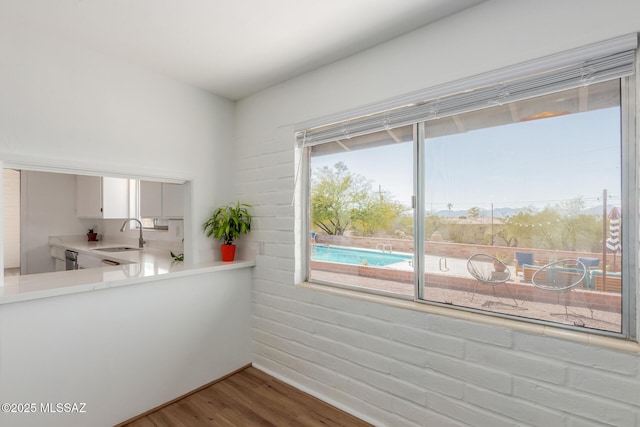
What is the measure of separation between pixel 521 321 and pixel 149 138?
8.58 ft

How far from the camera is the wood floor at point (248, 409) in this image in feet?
6.13

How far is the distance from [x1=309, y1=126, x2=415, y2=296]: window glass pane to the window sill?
0.09 metres

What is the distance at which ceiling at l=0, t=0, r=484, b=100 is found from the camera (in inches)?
59.1

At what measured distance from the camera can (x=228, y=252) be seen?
252 centimetres

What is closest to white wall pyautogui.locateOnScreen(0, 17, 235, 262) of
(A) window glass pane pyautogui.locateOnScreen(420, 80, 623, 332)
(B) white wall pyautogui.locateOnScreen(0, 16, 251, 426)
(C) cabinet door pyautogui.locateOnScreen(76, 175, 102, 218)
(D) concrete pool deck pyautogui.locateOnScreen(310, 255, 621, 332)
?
(B) white wall pyautogui.locateOnScreen(0, 16, 251, 426)

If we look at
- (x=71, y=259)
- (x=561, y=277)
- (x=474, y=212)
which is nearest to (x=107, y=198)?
(x=71, y=259)

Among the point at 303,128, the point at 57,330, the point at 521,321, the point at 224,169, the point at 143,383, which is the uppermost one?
the point at 303,128

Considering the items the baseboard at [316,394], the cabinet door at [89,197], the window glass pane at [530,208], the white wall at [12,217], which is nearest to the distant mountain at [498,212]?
the window glass pane at [530,208]

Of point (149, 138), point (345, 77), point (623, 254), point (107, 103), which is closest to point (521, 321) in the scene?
point (623, 254)

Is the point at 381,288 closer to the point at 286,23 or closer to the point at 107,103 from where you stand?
the point at 286,23

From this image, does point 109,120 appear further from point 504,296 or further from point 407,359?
point 504,296

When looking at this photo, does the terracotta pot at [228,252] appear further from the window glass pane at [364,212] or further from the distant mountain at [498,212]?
the distant mountain at [498,212]

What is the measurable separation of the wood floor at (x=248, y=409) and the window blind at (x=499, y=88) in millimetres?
1862

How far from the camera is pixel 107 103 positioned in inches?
77.8
